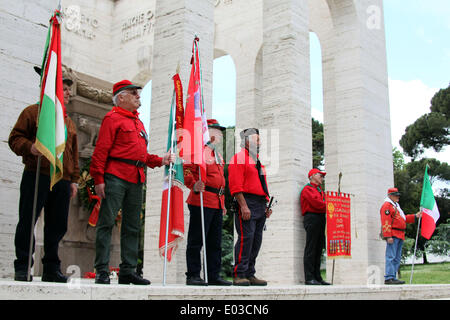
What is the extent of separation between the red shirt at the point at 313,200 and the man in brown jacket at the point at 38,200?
427 centimetres

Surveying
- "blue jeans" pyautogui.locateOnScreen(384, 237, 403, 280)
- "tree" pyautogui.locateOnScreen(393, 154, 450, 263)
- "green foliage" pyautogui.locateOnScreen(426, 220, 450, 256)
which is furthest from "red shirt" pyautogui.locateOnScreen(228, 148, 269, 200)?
"tree" pyautogui.locateOnScreen(393, 154, 450, 263)

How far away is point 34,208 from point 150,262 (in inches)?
152

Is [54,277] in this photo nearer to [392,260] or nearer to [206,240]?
[206,240]

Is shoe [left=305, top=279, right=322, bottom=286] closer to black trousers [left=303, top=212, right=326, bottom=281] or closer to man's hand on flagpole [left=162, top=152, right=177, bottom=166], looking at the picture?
black trousers [left=303, top=212, right=326, bottom=281]

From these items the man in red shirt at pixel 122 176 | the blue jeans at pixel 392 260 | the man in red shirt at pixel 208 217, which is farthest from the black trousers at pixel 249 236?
the blue jeans at pixel 392 260

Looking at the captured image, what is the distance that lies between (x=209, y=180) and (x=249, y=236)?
89 centimetres

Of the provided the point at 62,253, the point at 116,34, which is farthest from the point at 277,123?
the point at 116,34

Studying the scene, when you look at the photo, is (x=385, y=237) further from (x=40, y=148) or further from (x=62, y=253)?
(x=40, y=148)

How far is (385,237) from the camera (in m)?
8.67

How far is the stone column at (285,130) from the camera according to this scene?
8.42m

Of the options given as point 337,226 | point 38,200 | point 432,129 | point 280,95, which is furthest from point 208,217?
point 432,129

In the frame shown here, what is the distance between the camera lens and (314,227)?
7363 millimetres

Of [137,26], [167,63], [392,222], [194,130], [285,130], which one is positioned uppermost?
[137,26]

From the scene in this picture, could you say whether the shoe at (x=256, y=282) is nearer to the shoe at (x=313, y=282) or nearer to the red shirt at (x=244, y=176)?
the red shirt at (x=244, y=176)
